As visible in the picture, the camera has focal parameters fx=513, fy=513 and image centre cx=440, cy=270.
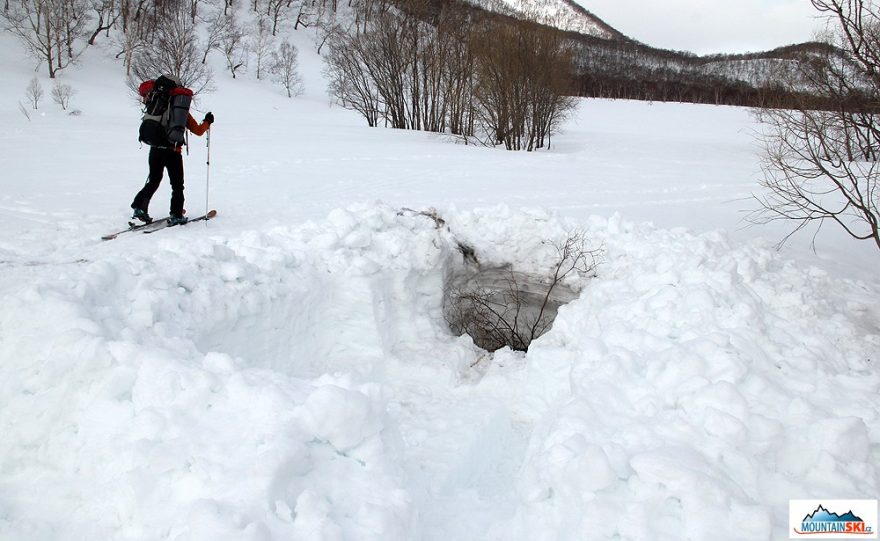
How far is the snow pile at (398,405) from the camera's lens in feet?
7.93

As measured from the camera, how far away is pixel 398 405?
4.31 meters

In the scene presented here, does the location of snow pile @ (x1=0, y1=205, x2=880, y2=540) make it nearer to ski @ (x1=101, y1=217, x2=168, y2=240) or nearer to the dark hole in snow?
ski @ (x1=101, y1=217, x2=168, y2=240)

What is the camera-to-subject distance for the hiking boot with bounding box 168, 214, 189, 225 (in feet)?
20.5

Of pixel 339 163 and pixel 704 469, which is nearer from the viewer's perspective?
pixel 704 469

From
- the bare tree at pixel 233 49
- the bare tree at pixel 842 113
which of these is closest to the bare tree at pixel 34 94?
the bare tree at pixel 233 49

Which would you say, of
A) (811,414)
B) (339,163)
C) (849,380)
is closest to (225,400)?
(811,414)

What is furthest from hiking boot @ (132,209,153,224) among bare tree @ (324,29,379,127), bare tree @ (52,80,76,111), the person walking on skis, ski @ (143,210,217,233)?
bare tree @ (324,29,379,127)

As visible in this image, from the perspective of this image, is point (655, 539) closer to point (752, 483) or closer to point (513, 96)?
point (752, 483)

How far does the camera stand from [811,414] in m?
3.04

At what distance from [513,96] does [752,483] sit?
1861 centimetres

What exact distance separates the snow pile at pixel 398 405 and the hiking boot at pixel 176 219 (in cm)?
99

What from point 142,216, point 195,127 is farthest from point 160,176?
point 195,127

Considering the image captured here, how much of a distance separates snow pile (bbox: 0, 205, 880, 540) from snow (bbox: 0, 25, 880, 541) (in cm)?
2

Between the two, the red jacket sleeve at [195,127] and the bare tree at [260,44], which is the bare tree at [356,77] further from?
the red jacket sleeve at [195,127]
